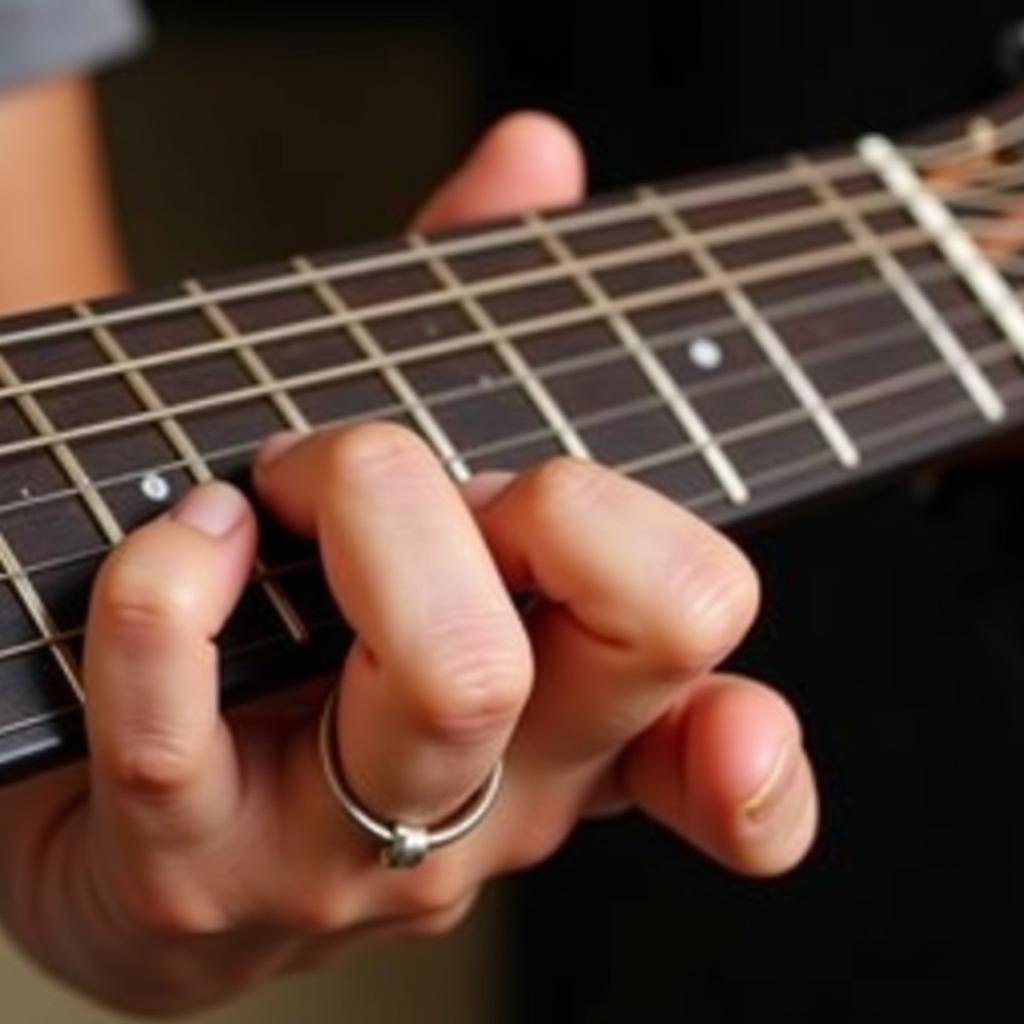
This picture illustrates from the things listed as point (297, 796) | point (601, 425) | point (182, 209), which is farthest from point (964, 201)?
point (182, 209)

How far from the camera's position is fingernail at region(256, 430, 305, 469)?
509mm

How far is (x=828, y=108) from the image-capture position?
1.06 metres

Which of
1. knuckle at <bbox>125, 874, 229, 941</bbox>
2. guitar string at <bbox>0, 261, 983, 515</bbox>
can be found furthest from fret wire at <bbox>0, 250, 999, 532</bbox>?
knuckle at <bbox>125, 874, 229, 941</bbox>

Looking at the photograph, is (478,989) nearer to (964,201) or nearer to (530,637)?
(964,201)

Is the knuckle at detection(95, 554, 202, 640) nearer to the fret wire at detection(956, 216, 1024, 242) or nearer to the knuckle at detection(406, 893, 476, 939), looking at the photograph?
the knuckle at detection(406, 893, 476, 939)

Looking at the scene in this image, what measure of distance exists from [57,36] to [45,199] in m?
0.07

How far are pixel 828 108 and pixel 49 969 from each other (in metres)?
0.58

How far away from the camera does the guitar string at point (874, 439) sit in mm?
507

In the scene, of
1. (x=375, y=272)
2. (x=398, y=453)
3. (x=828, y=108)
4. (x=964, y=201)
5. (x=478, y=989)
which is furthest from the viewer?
(x=478, y=989)

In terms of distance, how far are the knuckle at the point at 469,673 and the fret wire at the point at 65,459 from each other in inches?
3.0

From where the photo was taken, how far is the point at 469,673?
0.47 metres

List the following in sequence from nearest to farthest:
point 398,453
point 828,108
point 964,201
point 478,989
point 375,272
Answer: point 398,453 < point 375,272 < point 964,201 < point 828,108 < point 478,989

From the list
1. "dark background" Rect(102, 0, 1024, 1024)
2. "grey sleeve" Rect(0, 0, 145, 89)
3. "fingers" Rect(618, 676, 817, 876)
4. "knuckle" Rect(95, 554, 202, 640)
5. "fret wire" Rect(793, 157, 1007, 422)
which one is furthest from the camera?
"dark background" Rect(102, 0, 1024, 1024)

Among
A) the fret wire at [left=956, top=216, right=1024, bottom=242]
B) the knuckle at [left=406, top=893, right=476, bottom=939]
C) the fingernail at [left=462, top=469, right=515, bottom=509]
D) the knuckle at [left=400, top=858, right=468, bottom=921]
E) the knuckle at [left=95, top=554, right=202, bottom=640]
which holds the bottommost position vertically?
the knuckle at [left=406, top=893, right=476, bottom=939]
